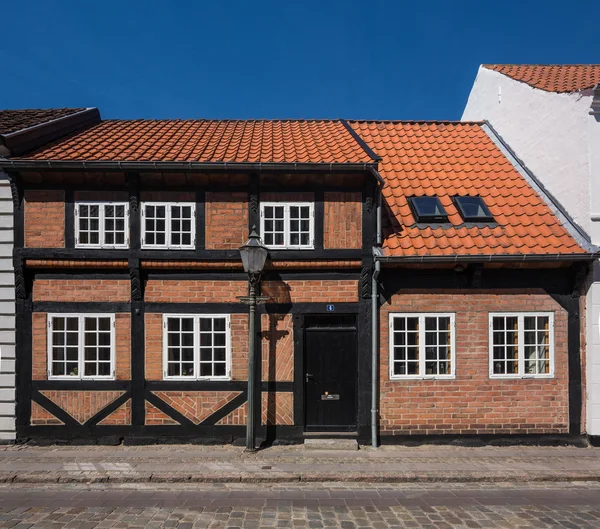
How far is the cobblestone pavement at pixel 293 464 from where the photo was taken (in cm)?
678

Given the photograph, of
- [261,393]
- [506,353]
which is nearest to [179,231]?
[261,393]

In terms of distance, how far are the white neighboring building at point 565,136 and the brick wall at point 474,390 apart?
1.80 ft

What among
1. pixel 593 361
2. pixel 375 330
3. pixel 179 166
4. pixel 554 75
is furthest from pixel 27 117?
pixel 593 361

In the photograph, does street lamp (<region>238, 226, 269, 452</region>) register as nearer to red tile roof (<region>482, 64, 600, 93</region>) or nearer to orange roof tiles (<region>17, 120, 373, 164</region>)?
orange roof tiles (<region>17, 120, 373, 164</region>)

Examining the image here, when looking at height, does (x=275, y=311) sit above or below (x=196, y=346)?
above

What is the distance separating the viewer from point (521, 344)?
841 centimetres

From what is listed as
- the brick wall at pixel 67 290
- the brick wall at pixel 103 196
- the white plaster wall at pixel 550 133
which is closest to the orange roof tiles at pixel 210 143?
the brick wall at pixel 103 196

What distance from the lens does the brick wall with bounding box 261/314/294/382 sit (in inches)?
328

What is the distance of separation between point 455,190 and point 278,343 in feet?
17.0

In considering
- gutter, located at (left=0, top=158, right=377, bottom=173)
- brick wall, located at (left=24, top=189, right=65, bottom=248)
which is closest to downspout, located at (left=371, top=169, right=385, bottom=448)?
gutter, located at (left=0, top=158, right=377, bottom=173)

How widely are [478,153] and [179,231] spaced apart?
7.67 metres

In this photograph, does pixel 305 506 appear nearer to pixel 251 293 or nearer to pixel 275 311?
pixel 275 311

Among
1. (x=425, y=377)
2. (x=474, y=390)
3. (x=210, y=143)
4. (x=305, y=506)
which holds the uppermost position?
(x=210, y=143)

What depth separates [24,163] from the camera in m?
7.85
